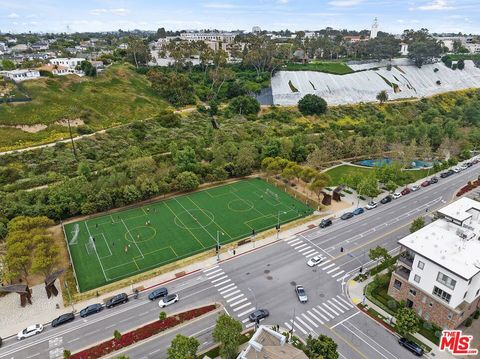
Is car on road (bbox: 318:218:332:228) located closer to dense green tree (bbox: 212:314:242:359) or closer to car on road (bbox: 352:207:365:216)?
car on road (bbox: 352:207:365:216)

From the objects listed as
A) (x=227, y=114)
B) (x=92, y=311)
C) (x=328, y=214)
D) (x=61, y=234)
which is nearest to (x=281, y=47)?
(x=227, y=114)

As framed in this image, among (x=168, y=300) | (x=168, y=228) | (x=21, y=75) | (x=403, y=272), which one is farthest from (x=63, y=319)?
(x=21, y=75)

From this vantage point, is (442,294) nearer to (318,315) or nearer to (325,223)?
(318,315)

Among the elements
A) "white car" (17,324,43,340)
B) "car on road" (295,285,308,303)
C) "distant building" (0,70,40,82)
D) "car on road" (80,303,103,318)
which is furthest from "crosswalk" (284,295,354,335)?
"distant building" (0,70,40,82)

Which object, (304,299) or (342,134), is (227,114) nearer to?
(342,134)

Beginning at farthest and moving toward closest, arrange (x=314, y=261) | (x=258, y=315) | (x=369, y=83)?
(x=369, y=83) → (x=314, y=261) → (x=258, y=315)

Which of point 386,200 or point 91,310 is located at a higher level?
point 386,200
